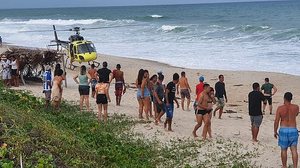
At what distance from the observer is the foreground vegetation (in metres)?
7.31

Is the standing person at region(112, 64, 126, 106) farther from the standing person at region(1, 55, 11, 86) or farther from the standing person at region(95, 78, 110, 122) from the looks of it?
the standing person at region(1, 55, 11, 86)

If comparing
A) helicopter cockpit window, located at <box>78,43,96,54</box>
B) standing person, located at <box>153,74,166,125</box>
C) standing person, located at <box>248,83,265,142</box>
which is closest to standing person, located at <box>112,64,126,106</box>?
standing person, located at <box>153,74,166,125</box>

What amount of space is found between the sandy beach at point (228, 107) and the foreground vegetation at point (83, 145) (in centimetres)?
52

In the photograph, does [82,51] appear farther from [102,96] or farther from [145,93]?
[102,96]

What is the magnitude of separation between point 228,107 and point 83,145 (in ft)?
33.2

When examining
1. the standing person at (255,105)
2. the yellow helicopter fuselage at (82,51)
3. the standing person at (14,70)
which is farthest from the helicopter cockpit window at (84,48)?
the standing person at (255,105)

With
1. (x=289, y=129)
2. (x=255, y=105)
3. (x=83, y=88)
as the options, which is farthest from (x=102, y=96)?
(x=289, y=129)

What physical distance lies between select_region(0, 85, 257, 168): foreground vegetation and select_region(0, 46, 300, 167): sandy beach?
519mm

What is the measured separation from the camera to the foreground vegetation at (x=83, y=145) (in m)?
7.31

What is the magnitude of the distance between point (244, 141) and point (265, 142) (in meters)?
0.55

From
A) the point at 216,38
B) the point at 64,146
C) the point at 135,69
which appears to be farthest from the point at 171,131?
the point at 216,38

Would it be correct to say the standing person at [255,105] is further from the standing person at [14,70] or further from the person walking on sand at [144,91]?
the standing person at [14,70]

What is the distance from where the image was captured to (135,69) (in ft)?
89.1

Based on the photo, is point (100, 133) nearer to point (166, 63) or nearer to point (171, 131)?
point (171, 131)
